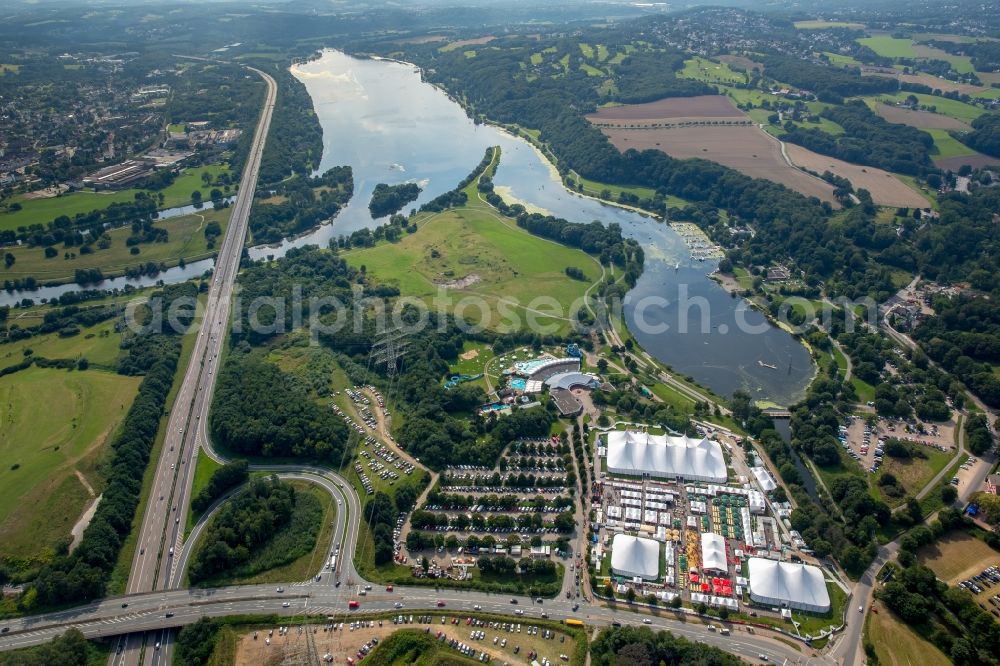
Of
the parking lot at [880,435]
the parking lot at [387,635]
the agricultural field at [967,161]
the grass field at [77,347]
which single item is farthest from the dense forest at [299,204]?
the agricultural field at [967,161]

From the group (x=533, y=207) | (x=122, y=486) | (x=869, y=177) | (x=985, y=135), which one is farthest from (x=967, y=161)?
(x=122, y=486)

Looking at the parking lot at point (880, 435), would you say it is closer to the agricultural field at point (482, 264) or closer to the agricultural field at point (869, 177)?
the agricultural field at point (482, 264)

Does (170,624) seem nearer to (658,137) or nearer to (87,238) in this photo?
(87,238)

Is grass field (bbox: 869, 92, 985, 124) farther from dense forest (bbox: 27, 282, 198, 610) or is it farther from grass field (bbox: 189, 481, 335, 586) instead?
dense forest (bbox: 27, 282, 198, 610)

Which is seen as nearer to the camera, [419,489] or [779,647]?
[779,647]

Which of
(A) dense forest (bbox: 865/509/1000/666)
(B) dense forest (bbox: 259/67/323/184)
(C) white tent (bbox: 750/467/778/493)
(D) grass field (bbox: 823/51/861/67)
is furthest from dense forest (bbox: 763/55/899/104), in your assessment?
(A) dense forest (bbox: 865/509/1000/666)

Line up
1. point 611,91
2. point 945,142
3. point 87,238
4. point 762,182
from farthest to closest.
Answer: point 611,91, point 945,142, point 762,182, point 87,238

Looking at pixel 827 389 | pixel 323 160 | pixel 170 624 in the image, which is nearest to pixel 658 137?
pixel 323 160
